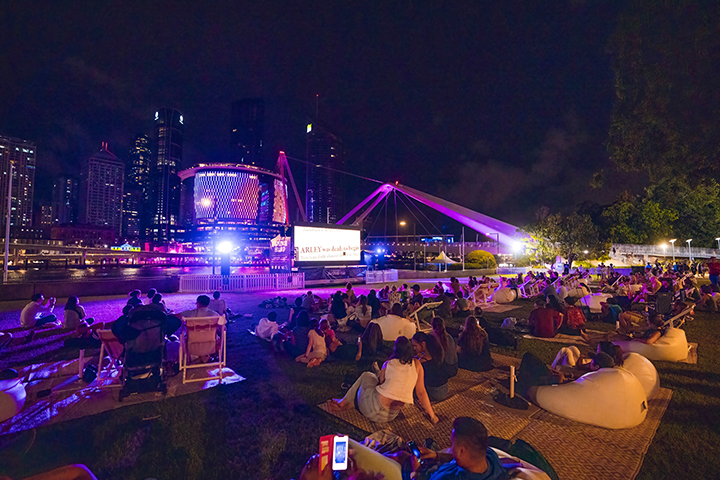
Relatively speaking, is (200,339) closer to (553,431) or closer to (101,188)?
(553,431)

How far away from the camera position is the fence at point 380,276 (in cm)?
2292

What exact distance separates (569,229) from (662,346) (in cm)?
2978

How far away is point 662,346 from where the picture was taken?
6.30 meters

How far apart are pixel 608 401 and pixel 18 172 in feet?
293

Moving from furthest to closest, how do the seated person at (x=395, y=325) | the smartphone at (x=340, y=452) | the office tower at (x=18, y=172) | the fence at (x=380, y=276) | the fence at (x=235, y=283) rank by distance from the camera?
the office tower at (x=18, y=172)
the fence at (x=380, y=276)
the fence at (x=235, y=283)
the seated person at (x=395, y=325)
the smartphone at (x=340, y=452)

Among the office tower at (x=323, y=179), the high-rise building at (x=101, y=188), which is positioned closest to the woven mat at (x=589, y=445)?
the office tower at (x=323, y=179)

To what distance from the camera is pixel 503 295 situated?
13945 mm

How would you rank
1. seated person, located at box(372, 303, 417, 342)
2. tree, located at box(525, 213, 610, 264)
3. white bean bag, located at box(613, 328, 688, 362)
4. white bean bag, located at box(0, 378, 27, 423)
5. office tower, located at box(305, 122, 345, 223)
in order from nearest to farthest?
1. white bean bag, located at box(0, 378, 27, 423)
2. white bean bag, located at box(613, 328, 688, 362)
3. seated person, located at box(372, 303, 417, 342)
4. tree, located at box(525, 213, 610, 264)
5. office tower, located at box(305, 122, 345, 223)

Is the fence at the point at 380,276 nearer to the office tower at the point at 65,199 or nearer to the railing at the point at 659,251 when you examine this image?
the railing at the point at 659,251

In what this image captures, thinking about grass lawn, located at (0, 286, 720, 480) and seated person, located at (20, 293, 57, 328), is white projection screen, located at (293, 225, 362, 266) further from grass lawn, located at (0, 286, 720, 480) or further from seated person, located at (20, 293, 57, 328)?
grass lawn, located at (0, 286, 720, 480)

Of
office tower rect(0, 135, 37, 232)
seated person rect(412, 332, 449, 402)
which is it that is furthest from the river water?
office tower rect(0, 135, 37, 232)

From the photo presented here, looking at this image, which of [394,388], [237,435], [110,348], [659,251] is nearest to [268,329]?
[110,348]

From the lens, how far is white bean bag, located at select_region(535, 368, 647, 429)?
385cm

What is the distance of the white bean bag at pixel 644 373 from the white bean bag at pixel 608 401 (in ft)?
2.56
